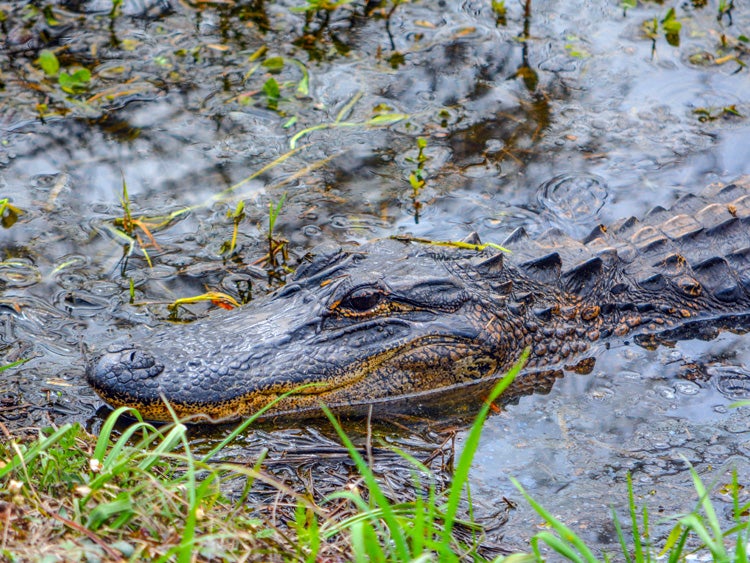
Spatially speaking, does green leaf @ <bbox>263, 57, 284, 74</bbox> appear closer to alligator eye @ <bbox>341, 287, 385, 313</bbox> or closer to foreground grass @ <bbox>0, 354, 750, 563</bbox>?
alligator eye @ <bbox>341, 287, 385, 313</bbox>

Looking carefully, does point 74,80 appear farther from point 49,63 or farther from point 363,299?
point 363,299

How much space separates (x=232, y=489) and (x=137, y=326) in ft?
4.84

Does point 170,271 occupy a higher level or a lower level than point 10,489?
lower

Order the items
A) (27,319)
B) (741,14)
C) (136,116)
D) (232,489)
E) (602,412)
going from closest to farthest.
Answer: (232,489) → (602,412) → (27,319) → (136,116) → (741,14)

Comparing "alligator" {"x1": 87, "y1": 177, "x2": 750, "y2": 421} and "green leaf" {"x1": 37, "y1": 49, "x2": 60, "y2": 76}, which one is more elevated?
"green leaf" {"x1": 37, "y1": 49, "x2": 60, "y2": 76}

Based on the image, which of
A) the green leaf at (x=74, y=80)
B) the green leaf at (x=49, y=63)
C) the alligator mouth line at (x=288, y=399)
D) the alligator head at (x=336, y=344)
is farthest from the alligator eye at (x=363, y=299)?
the green leaf at (x=49, y=63)

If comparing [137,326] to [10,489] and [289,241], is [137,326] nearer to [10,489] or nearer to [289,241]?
[289,241]

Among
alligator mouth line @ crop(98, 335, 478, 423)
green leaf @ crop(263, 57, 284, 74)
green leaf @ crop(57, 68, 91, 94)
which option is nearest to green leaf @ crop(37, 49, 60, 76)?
green leaf @ crop(57, 68, 91, 94)

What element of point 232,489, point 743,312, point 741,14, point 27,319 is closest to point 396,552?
point 232,489

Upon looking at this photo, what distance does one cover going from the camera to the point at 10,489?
8.90ft

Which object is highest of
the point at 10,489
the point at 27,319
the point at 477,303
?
the point at 10,489

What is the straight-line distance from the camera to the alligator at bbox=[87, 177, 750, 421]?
414 cm

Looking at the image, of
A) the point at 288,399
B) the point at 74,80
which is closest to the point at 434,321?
the point at 288,399

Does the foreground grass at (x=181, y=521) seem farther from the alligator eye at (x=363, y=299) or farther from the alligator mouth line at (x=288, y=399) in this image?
the alligator eye at (x=363, y=299)
